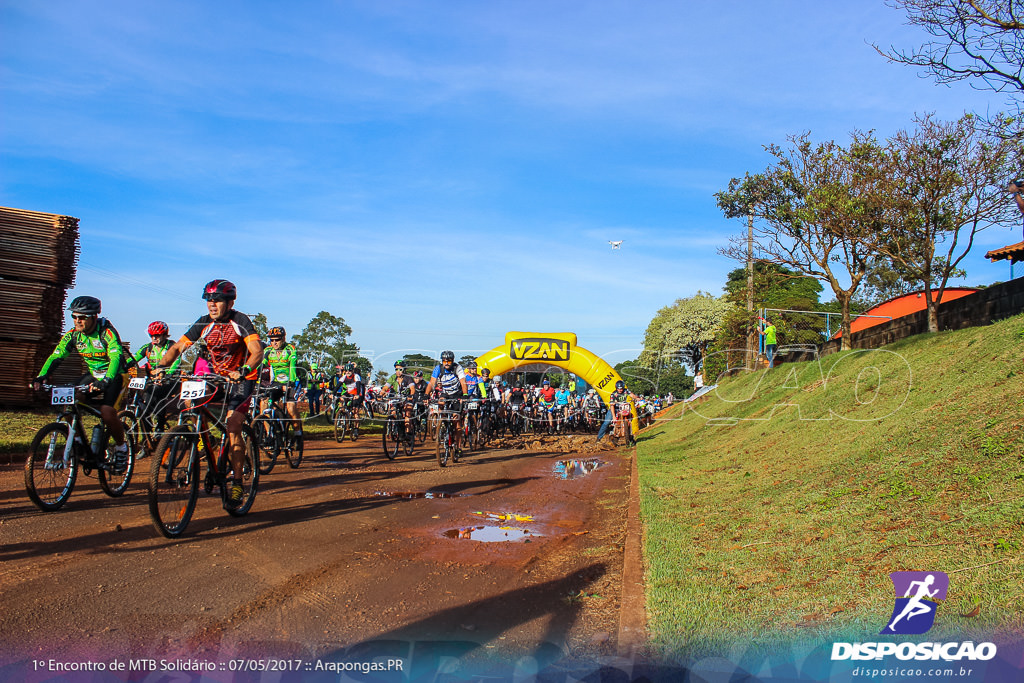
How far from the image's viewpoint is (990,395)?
27.6 ft

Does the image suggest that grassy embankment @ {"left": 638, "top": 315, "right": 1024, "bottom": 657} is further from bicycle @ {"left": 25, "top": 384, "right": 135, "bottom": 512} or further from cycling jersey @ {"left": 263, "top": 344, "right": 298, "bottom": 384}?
cycling jersey @ {"left": 263, "top": 344, "right": 298, "bottom": 384}

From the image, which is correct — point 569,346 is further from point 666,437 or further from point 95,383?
point 95,383

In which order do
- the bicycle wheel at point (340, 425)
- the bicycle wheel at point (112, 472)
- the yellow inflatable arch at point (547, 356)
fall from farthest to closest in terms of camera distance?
1. the yellow inflatable arch at point (547, 356)
2. the bicycle wheel at point (340, 425)
3. the bicycle wheel at point (112, 472)

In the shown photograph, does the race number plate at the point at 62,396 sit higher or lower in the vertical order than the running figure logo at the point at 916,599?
higher

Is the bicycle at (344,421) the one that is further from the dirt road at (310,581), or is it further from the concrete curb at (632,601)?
the concrete curb at (632,601)

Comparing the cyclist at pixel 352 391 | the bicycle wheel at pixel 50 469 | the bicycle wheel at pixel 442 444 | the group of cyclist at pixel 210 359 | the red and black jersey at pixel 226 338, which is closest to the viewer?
the bicycle wheel at pixel 50 469

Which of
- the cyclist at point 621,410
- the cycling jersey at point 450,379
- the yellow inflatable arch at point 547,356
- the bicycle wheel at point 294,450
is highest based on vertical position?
the yellow inflatable arch at point 547,356

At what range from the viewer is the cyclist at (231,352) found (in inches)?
269

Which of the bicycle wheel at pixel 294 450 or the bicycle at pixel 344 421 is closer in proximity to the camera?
the bicycle wheel at pixel 294 450

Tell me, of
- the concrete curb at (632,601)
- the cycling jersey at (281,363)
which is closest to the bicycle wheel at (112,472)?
the cycling jersey at (281,363)

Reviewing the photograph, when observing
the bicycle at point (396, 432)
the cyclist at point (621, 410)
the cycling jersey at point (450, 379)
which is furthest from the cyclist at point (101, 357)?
the cyclist at point (621, 410)

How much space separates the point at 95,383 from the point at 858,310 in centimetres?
6888

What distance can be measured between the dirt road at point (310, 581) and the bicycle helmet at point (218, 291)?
2137 millimetres

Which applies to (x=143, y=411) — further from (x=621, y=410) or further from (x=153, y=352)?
(x=621, y=410)
